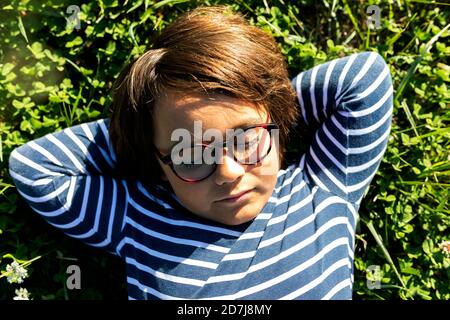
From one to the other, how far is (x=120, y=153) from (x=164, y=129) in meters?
0.37

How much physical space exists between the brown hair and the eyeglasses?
0.11m

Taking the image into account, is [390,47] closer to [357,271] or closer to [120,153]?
[357,271]

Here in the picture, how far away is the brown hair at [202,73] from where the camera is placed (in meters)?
1.79

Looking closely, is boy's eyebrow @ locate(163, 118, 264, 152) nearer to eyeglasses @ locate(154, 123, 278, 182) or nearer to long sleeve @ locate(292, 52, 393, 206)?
eyeglasses @ locate(154, 123, 278, 182)

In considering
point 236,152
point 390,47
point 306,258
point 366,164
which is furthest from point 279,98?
point 390,47

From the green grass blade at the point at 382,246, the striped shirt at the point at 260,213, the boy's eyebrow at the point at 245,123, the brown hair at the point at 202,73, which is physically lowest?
the green grass blade at the point at 382,246

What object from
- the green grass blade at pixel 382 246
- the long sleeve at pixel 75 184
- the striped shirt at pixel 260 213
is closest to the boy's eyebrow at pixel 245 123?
the striped shirt at pixel 260 213

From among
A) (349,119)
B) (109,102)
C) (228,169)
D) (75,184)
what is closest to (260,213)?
(228,169)

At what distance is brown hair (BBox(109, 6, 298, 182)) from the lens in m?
1.79

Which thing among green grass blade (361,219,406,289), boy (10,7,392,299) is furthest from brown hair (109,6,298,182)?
green grass blade (361,219,406,289)

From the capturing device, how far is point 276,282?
196cm

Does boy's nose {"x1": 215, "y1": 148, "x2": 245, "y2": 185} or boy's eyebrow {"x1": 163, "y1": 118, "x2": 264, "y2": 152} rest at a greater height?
boy's eyebrow {"x1": 163, "y1": 118, "x2": 264, "y2": 152}

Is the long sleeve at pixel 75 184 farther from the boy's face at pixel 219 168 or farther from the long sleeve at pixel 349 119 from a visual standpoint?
the long sleeve at pixel 349 119

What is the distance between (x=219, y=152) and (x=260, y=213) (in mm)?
375
